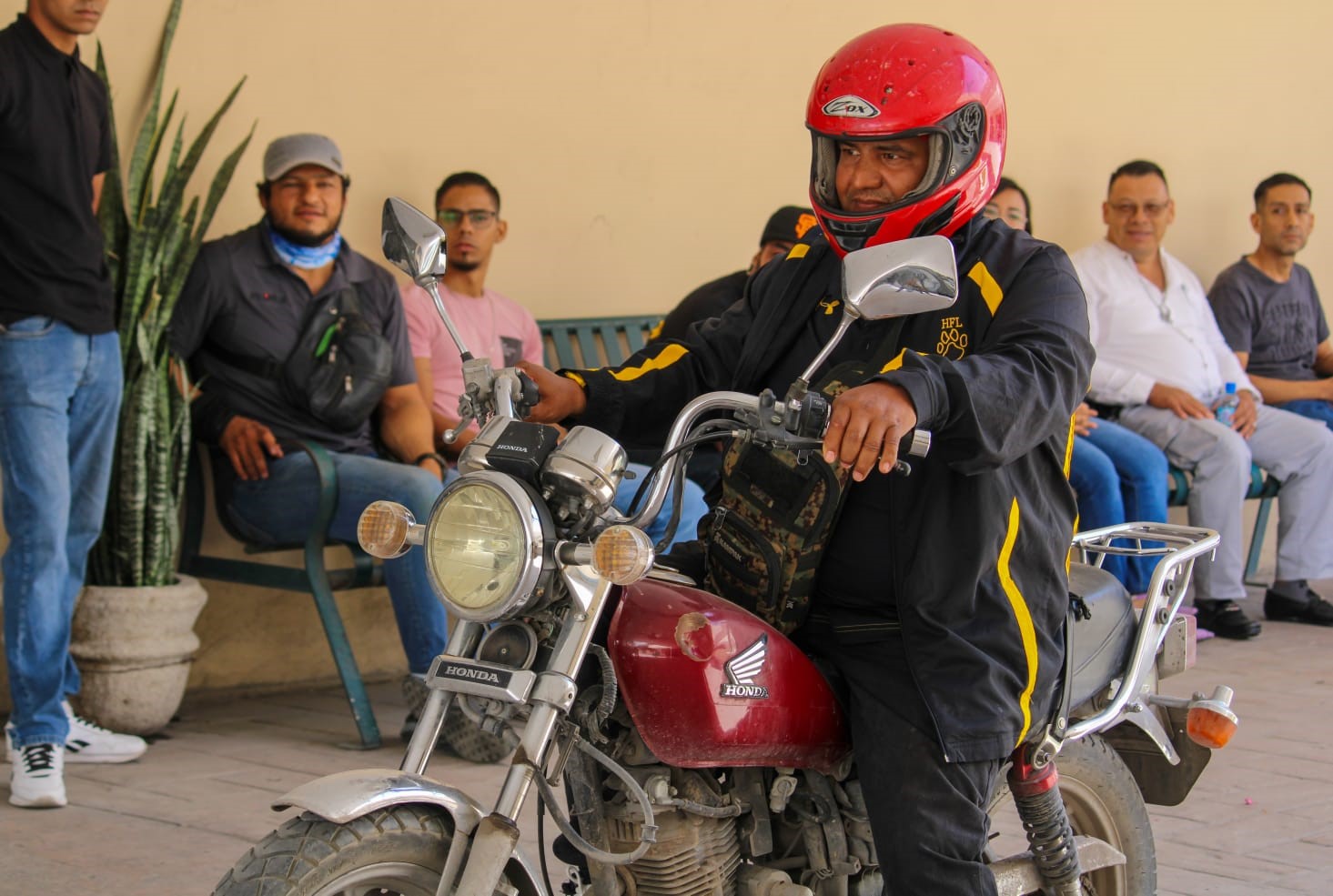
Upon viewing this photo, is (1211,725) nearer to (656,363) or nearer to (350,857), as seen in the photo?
(656,363)

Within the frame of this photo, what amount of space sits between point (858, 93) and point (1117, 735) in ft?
4.23

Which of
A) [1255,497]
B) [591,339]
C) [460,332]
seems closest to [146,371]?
[460,332]

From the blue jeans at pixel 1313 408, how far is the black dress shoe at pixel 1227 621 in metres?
1.44

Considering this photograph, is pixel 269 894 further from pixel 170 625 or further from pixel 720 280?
pixel 720 280

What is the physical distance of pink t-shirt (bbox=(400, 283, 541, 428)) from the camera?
212 inches

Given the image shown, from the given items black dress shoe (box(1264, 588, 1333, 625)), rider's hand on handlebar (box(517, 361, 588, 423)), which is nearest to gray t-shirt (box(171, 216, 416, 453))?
rider's hand on handlebar (box(517, 361, 588, 423))

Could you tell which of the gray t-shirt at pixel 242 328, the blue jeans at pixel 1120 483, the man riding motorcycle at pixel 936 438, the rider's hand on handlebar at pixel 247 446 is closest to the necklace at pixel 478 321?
the gray t-shirt at pixel 242 328

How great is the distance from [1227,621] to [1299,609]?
25.0 inches

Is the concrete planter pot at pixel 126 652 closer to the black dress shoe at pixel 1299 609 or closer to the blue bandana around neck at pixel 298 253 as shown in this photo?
the blue bandana around neck at pixel 298 253

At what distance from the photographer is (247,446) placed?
4.60 m

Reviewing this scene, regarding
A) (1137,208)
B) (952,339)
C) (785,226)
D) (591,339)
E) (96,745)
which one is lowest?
(96,745)

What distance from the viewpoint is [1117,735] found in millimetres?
2914

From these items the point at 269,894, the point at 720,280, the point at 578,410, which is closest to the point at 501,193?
the point at 720,280

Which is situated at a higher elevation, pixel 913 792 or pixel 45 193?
pixel 45 193
